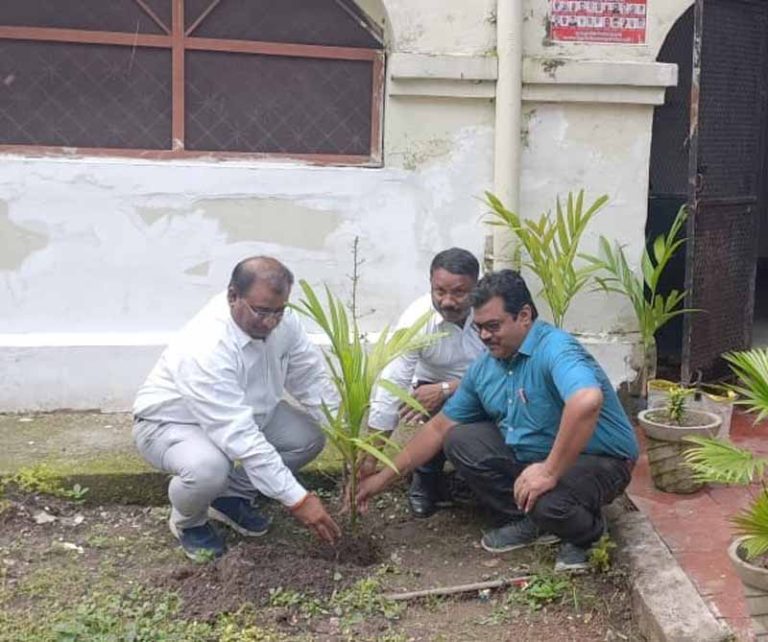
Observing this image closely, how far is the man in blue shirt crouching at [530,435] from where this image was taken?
132 inches

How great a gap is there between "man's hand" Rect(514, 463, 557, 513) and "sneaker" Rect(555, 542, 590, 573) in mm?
286

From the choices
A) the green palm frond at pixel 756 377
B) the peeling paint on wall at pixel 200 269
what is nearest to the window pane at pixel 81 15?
the peeling paint on wall at pixel 200 269

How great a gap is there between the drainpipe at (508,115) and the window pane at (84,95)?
5.62 feet

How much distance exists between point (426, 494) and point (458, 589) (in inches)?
27.5

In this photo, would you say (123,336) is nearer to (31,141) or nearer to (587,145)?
(31,141)

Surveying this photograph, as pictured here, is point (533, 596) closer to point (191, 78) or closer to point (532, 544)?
point (532, 544)

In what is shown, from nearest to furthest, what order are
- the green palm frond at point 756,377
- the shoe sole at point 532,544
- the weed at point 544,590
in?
the green palm frond at point 756,377 < the weed at point 544,590 < the shoe sole at point 532,544

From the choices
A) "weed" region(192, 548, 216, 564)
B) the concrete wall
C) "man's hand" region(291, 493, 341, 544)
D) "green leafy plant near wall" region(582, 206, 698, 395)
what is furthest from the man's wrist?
"green leafy plant near wall" region(582, 206, 698, 395)

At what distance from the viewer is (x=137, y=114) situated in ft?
16.3

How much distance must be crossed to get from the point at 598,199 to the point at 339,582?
2549 mm

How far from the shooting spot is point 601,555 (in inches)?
138

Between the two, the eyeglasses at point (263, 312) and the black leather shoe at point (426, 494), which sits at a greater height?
the eyeglasses at point (263, 312)

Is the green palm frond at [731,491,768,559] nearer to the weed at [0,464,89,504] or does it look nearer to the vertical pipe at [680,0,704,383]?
the vertical pipe at [680,0,704,383]

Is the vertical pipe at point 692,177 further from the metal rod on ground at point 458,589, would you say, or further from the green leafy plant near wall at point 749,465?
the green leafy plant near wall at point 749,465
